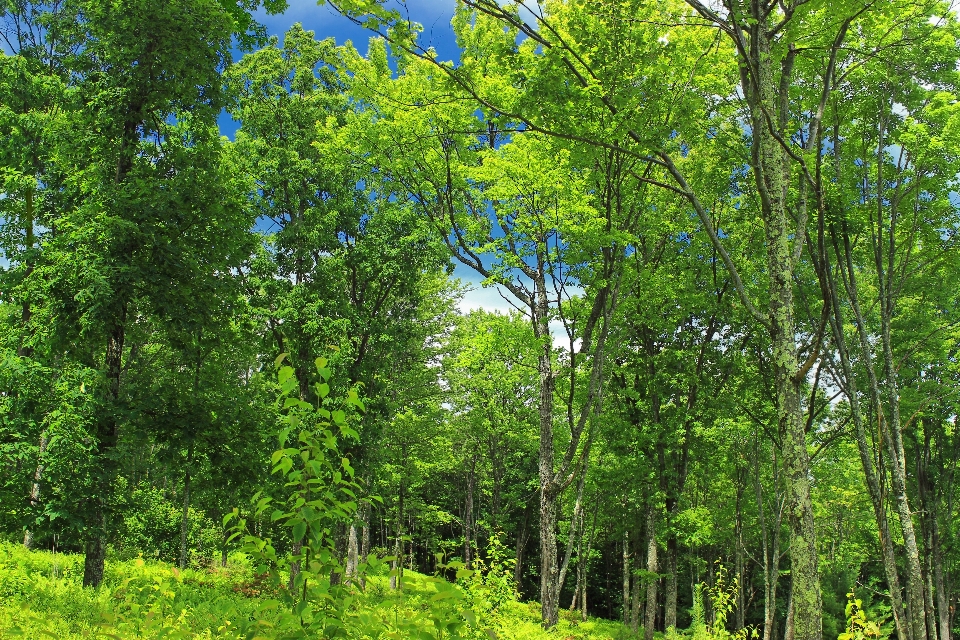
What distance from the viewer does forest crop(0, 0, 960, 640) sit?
5371 mm

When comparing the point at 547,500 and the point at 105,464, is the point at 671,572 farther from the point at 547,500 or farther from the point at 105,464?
the point at 105,464

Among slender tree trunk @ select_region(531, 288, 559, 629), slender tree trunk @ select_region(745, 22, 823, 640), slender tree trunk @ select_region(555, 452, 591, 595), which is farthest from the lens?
slender tree trunk @ select_region(531, 288, 559, 629)

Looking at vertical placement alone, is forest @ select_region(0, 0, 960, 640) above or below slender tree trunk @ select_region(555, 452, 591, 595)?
above

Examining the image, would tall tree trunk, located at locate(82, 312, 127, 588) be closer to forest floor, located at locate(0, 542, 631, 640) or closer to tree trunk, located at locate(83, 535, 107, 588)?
tree trunk, located at locate(83, 535, 107, 588)

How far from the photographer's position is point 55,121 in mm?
9797

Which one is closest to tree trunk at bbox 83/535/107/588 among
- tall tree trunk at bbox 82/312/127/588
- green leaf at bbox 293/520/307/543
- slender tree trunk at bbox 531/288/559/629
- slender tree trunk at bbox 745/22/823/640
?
tall tree trunk at bbox 82/312/127/588

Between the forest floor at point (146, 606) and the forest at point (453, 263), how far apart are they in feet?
0.25

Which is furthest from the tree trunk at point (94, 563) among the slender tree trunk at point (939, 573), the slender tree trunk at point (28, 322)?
the slender tree trunk at point (939, 573)

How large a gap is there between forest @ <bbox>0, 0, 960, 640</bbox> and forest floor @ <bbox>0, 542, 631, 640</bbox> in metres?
0.08

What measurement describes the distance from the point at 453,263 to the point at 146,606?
11468 millimetres

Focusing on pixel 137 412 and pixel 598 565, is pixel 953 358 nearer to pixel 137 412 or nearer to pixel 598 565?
pixel 137 412

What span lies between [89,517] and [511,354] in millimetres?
8369

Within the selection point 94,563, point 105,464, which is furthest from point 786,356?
point 94,563

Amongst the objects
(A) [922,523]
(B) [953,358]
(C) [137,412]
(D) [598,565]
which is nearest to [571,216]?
(C) [137,412]
